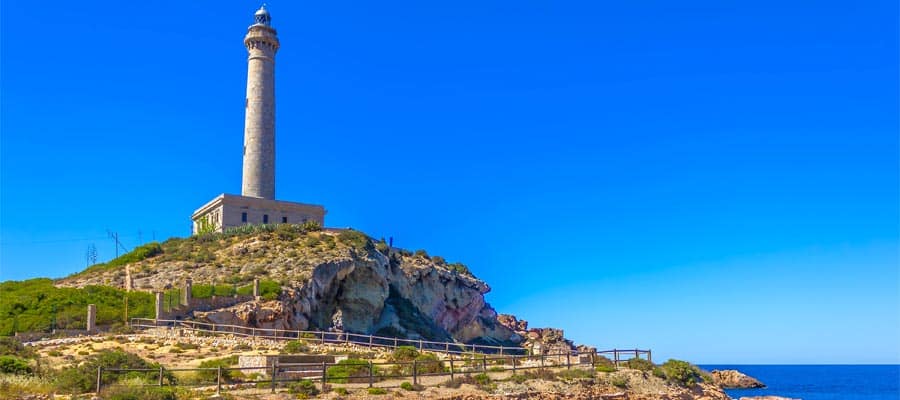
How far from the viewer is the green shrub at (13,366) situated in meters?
28.3

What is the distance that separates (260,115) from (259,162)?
4.29 meters

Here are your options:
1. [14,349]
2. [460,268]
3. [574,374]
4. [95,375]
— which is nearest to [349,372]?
[95,375]

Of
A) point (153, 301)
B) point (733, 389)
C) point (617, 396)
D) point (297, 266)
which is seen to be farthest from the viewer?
point (733, 389)

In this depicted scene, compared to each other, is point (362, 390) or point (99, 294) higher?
point (99, 294)

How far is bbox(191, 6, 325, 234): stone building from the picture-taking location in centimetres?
7200

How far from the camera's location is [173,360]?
35500 mm

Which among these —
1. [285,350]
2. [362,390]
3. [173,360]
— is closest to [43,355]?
[173,360]

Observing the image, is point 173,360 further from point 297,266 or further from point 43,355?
point 297,266

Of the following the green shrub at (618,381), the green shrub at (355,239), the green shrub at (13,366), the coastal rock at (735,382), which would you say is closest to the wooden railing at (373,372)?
the green shrub at (618,381)

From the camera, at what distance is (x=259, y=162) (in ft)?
240

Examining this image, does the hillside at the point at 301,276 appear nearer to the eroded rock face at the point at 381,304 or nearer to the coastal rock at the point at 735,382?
the eroded rock face at the point at 381,304

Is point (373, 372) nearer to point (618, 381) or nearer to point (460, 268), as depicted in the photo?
point (618, 381)

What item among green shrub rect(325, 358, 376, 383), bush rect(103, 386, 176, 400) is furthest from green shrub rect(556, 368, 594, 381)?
bush rect(103, 386, 176, 400)

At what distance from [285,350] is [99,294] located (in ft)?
55.2
